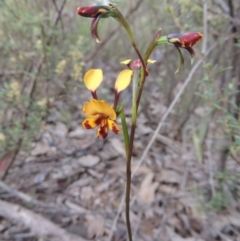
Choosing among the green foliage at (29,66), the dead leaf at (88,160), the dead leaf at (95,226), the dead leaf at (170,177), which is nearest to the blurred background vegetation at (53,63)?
the green foliage at (29,66)

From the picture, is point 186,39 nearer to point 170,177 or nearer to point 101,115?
point 101,115

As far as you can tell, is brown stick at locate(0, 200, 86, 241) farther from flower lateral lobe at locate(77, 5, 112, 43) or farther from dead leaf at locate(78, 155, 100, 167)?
flower lateral lobe at locate(77, 5, 112, 43)

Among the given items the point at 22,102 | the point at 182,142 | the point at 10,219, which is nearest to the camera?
the point at 10,219

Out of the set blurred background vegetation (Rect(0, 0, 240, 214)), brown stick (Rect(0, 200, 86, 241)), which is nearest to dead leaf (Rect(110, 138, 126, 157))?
blurred background vegetation (Rect(0, 0, 240, 214))

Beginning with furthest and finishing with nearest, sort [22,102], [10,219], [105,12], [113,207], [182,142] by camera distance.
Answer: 1. [182,142]
2. [113,207]
3. [22,102]
4. [10,219]
5. [105,12]

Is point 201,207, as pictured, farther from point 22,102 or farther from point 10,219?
point 22,102

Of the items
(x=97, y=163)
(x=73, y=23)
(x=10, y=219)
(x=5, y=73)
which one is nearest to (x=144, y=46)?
(x=73, y=23)

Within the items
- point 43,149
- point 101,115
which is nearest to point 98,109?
point 101,115

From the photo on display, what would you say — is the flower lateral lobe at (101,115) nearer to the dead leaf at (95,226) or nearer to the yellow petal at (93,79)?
the yellow petal at (93,79)
